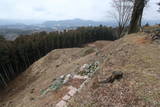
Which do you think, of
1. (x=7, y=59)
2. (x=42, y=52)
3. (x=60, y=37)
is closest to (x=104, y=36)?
(x=60, y=37)

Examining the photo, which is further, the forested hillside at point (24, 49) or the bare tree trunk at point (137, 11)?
the forested hillside at point (24, 49)

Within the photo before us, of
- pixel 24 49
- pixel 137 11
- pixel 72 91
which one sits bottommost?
pixel 24 49

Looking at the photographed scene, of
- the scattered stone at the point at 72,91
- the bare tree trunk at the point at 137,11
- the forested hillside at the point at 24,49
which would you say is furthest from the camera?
the forested hillside at the point at 24,49

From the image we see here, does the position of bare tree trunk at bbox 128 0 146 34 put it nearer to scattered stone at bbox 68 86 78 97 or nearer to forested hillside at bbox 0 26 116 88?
scattered stone at bbox 68 86 78 97

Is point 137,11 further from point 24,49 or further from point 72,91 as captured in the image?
point 24,49

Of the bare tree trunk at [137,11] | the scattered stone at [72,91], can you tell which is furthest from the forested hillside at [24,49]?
the bare tree trunk at [137,11]

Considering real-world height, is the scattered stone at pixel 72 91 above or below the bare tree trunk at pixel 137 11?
below

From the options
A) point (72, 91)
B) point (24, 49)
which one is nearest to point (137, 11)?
point (72, 91)

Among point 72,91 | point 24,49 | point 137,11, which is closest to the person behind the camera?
point 72,91

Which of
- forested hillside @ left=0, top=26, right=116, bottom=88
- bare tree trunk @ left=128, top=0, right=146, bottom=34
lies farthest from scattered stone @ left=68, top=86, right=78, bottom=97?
forested hillside @ left=0, top=26, right=116, bottom=88

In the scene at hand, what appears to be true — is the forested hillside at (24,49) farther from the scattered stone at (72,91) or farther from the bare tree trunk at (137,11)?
the bare tree trunk at (137,11)

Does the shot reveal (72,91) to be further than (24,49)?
No

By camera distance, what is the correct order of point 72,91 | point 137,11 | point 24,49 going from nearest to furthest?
point 72,91, point 137,11, point 24,49

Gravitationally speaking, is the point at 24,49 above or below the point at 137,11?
below
